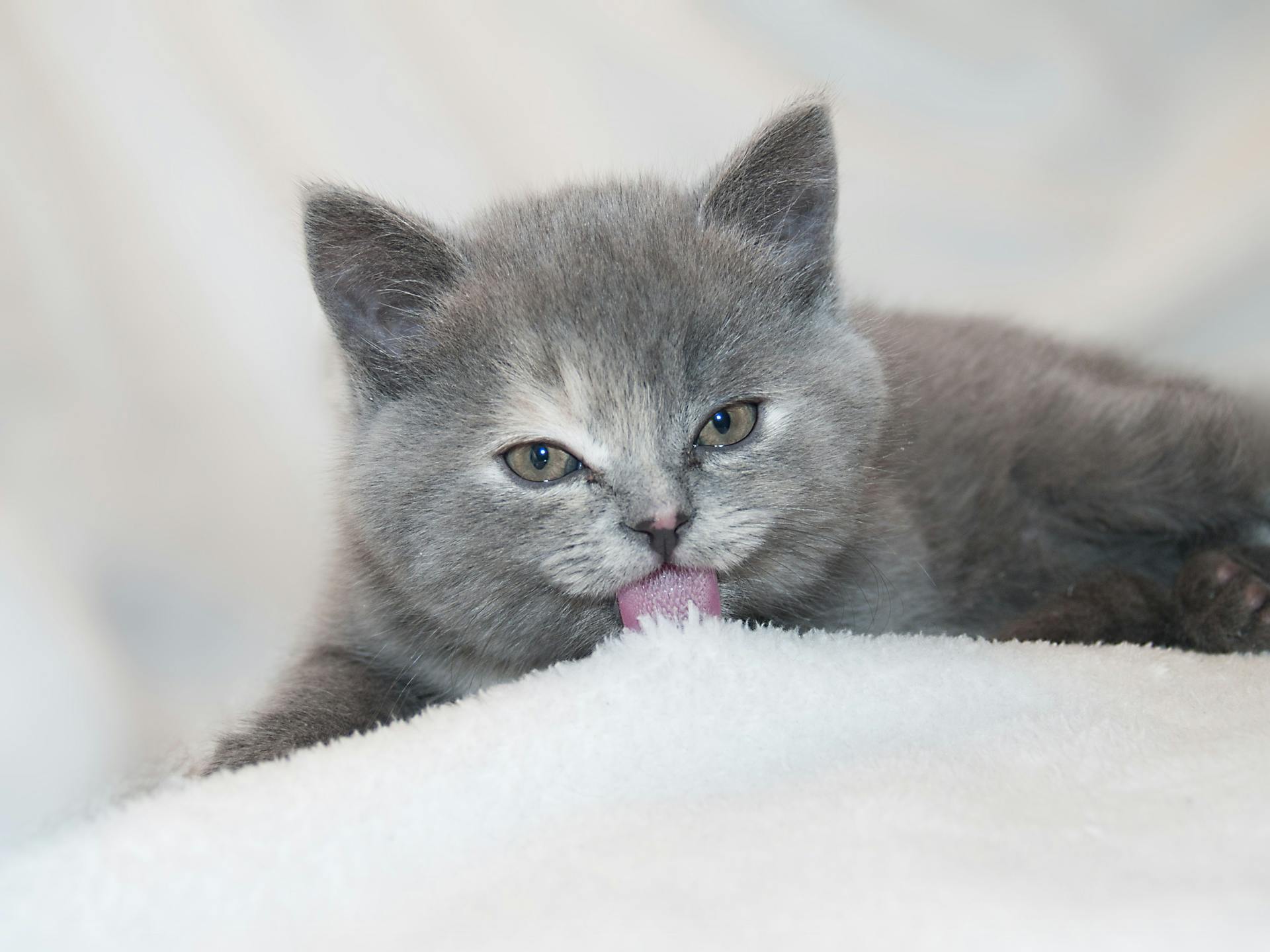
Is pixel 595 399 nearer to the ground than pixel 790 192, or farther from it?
nearer to the ground

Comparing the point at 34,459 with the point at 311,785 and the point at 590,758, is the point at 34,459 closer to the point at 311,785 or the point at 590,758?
the point at 311,785

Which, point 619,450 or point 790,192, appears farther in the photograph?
point 790,192

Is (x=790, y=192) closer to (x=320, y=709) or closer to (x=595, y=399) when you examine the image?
(x=595, y=399)

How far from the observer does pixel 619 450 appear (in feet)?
3.53

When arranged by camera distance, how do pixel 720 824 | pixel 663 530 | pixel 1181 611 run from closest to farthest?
pixel 720 824
pixel 663 530
pixel 1181 611

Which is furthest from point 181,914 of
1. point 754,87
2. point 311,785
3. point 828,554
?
point 754,87

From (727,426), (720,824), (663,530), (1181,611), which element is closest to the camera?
(720,824)

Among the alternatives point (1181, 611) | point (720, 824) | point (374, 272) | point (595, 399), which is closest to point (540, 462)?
point (595, 399)

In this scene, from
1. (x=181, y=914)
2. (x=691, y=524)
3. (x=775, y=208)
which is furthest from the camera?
(x=775, y=208)

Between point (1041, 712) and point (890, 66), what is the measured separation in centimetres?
146

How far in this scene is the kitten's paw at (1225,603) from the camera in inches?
53.3

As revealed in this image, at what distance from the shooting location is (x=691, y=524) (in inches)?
41.6

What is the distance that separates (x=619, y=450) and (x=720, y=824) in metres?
0.38

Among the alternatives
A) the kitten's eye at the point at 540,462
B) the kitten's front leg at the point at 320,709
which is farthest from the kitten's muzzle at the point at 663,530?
the kitten's front leg at the point at 320,709
